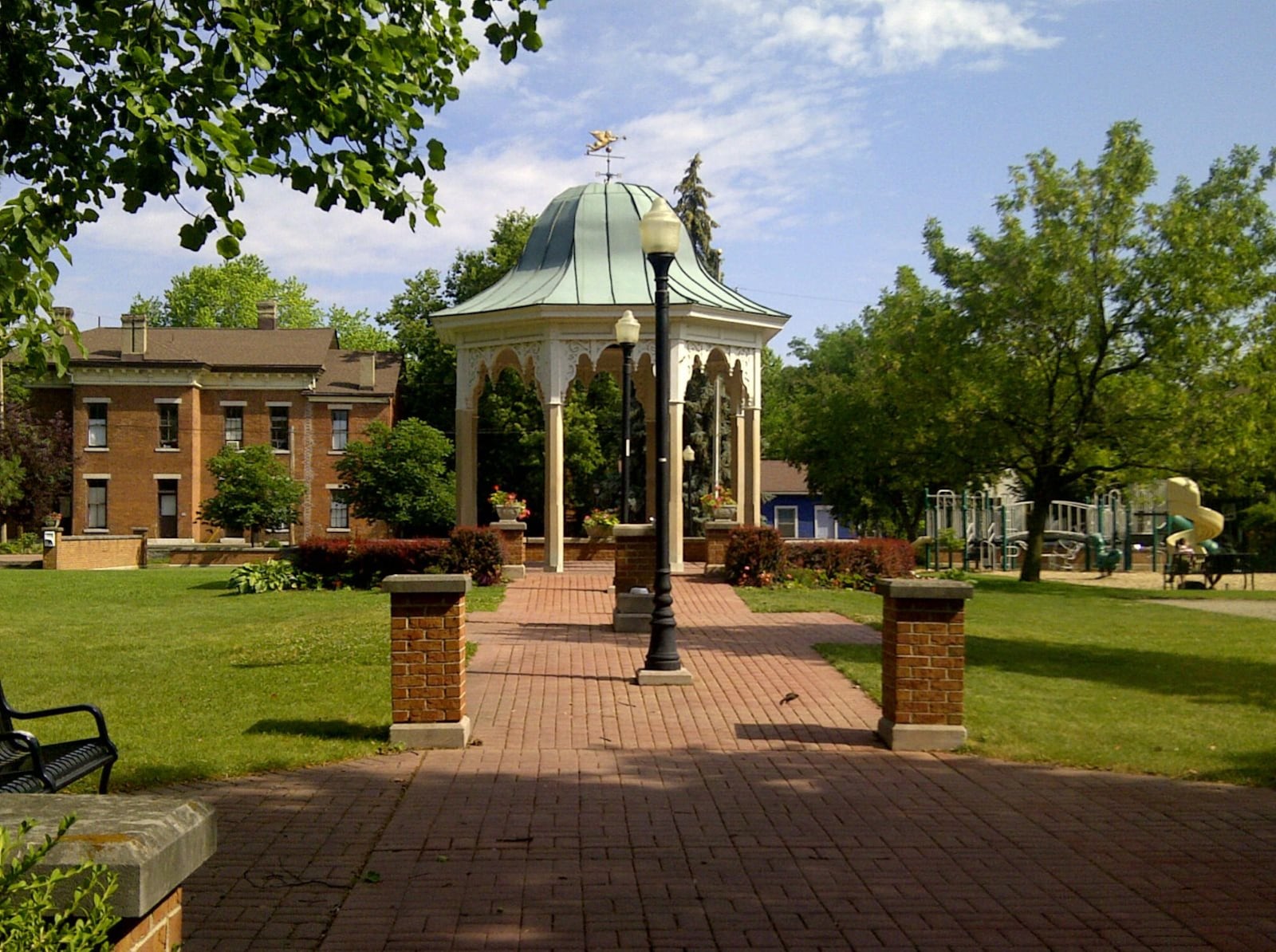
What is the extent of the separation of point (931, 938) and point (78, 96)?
646 centimetres

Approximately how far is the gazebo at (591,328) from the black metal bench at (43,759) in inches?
659

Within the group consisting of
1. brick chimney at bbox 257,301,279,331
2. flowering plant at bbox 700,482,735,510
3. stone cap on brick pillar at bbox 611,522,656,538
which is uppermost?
brick chimney at bbox 257,301,279,331

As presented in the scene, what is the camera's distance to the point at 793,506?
73.9 m

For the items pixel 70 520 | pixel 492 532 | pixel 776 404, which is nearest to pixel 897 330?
pixel 492 532

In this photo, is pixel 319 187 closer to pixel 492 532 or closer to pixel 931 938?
pixel 931 938

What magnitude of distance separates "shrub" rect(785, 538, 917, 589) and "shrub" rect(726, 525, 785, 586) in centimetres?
52

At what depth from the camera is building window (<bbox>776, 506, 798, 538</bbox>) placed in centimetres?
7281

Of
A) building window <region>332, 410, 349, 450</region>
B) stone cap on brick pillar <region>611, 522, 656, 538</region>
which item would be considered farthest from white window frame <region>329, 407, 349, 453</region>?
stone cap on brick pillar <region>611, 522, 656, 538</region>

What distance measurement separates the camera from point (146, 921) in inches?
107

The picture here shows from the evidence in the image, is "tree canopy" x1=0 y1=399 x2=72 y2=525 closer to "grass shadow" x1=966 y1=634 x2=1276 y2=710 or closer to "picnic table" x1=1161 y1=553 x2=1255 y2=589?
"picnic table" x1=1161 y1=553 x2=1255 y2=589

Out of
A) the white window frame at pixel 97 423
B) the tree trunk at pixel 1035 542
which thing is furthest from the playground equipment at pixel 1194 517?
the white window frame at pixel 97 423

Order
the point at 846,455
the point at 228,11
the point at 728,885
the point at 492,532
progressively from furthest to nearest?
the point at 846,455 < the point at 492,532 < the point at 228,11 < the point at 728,885

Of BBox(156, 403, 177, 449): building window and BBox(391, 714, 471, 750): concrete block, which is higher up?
BBox(156, 403, 177, 449): building window

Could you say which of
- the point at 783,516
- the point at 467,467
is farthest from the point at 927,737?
the point at 783,516
